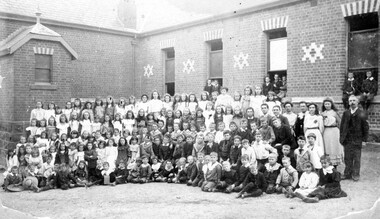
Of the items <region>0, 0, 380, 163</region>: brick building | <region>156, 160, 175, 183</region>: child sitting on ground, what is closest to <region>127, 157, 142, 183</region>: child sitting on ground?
<region>156, 160, 175, 183</region>: child sitting on ground

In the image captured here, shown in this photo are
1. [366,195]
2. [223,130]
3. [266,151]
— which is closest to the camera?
[366,195]

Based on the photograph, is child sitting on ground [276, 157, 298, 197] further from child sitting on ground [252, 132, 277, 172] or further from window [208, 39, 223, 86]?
window [208, 39, 223, 86]

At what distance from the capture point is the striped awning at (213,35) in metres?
14.4

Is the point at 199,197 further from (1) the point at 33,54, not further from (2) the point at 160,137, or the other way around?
(1) the point at 33,54

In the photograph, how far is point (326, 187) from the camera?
6812 mm

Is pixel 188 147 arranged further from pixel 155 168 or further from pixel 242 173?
pixel 242 173

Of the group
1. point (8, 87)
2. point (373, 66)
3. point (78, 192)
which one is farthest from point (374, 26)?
point (8, 87)

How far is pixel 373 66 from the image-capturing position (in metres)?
10.3

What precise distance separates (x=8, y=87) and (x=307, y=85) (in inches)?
394

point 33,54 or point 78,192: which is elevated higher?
point 33,54

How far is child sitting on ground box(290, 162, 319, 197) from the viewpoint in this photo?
681 centimetres

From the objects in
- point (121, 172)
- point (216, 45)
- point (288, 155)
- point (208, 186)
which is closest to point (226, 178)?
point (208, 186)

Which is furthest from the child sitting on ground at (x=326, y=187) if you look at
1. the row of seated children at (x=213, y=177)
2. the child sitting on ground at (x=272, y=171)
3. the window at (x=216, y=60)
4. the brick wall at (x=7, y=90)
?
the brick wall at (x=7, y=90)

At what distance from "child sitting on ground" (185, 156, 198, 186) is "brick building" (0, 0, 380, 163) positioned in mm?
4878
